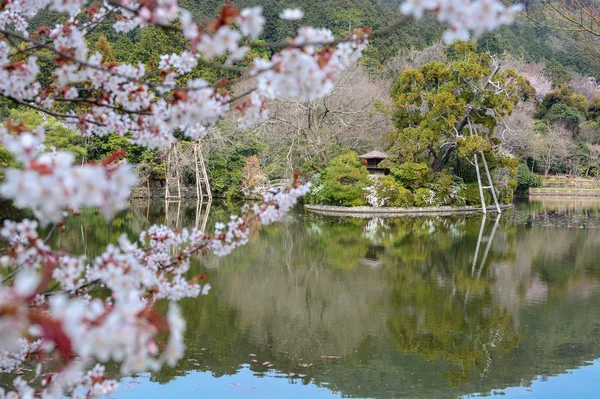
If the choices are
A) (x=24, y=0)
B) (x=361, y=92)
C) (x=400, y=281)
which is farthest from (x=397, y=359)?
(x=361, y=92)

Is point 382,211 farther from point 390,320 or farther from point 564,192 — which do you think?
point 564,192

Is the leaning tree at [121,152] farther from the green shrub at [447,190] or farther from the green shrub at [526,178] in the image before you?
→ the green shrub at [526,178]

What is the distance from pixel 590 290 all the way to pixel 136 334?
7.89 m

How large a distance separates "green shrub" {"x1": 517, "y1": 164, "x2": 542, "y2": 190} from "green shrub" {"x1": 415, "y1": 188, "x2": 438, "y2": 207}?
10353 millimetres

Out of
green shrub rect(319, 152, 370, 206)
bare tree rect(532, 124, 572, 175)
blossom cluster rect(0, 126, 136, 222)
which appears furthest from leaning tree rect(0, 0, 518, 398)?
bare tree rect(532, 124, 572, 175)

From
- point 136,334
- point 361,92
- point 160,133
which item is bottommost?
point 136,334

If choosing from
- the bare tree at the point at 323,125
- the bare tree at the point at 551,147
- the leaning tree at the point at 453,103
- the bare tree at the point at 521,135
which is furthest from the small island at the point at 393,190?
the bare tree at the point at 551,147

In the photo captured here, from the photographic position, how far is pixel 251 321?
602 cm

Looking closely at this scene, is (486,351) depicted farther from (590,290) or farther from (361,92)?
(361,92)

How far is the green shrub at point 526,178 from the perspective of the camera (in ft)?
84.6

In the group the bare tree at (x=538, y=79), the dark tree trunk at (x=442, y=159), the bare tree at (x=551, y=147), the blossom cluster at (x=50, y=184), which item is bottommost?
the blossom cluster at (x=50, y=184)

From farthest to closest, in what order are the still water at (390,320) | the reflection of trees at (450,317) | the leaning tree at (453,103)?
the leaning tree at (453,103)
the reflection of trees at (450,317)
the still water at (390,320)

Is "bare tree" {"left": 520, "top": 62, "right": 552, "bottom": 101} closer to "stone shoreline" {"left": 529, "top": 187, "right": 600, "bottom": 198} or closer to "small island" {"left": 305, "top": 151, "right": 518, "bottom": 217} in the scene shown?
Result: "stone shoreline" {"left": 529, "top": 187, "right": 600, "bottom": 198}

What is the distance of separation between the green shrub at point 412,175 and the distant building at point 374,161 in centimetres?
105
